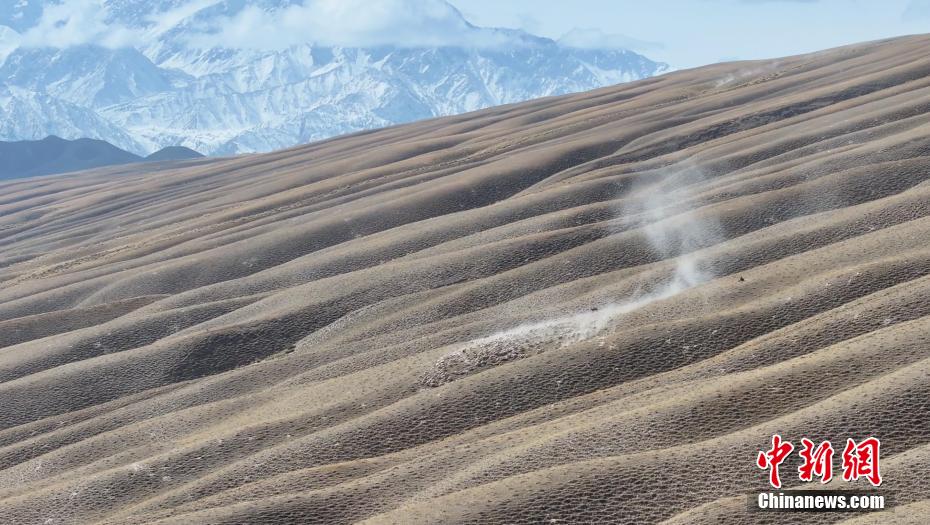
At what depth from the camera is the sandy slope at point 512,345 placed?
35844 mm

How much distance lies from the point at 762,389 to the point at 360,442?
16.6 meters

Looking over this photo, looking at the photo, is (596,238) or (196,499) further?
(596,238)

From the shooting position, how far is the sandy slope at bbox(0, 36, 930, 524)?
35.8 meters

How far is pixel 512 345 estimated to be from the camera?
5253 centimetres

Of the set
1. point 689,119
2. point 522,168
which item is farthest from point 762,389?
point 689,119

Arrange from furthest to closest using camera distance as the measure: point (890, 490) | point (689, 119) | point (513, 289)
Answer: point (689, 119) → point (513, 289) → point (890, 490)

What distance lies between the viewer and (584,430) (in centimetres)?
3866

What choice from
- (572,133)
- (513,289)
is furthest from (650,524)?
(572,133)

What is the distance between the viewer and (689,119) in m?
132

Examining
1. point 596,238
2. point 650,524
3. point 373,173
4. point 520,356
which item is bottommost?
point 650,524

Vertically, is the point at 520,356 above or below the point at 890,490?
above

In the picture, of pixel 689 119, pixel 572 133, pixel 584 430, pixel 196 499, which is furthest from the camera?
pixel 572 133

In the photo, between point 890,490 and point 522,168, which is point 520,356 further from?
point 522,168

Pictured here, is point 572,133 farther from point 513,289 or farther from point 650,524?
point 650,524
